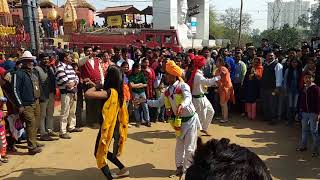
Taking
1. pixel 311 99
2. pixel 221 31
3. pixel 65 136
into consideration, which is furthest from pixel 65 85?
pixel 221 31

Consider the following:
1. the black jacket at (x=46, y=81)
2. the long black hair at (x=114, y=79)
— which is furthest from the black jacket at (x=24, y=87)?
the long black hair at (x=114, y=79)

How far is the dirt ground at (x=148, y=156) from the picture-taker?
5816 mm

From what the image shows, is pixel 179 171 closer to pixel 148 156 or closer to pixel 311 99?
pixel 148 156

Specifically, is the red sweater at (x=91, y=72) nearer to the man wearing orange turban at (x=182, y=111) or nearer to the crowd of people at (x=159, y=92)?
the crowd of people at (x=159, y=92)

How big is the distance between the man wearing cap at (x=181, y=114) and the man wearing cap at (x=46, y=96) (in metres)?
2.82

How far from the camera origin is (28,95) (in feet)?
21.3

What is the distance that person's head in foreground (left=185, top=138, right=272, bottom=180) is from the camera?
3.84 ft

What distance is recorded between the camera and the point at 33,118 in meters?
6.57

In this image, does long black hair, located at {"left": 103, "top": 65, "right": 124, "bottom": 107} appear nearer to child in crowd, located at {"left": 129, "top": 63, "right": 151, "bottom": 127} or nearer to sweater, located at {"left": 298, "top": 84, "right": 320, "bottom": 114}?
sweater, located at {"left": 298, "top": 84, "right": 320, "bottom": 114}

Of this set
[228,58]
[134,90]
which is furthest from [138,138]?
[228,58]

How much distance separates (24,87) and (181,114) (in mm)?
2848

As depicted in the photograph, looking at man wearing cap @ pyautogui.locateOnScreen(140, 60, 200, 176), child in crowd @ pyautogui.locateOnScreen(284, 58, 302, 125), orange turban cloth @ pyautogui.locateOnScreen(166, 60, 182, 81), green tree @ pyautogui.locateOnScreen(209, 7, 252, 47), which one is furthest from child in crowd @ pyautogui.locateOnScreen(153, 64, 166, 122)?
green tree @ pyautogui.locateOnScreen(209, 7, 252, 47)

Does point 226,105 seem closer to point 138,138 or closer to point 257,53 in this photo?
point 257,53

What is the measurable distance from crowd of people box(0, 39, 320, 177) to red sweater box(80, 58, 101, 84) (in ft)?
0.07
